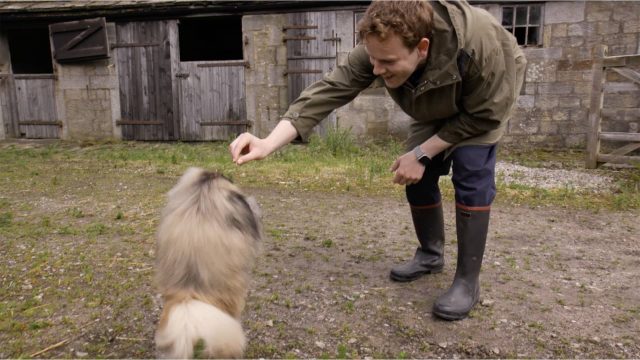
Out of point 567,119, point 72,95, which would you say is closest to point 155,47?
point 72,95

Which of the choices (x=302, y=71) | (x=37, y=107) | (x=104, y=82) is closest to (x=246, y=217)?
(x=302, y=71)

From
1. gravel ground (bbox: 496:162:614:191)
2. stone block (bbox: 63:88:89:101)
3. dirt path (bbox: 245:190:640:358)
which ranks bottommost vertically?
dirt path (bbox: 245:190:640:358)

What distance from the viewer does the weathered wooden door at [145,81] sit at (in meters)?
10.9

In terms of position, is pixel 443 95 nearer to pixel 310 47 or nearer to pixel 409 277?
pixel 409 277

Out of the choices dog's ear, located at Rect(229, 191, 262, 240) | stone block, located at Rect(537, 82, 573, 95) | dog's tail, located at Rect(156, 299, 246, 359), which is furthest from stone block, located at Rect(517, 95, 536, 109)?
dog's tail, located at Rect(156, 299, 246, 359)

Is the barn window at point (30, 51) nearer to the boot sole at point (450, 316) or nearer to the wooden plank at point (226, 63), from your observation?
the wooden plank at point (226, 63)

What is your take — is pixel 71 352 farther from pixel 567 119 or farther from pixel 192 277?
pixel 567 119

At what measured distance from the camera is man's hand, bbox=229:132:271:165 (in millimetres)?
2373

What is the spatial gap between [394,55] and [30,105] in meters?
12.2

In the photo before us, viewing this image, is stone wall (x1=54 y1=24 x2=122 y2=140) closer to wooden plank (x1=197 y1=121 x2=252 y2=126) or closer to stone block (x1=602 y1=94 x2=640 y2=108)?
wooden plank (x1=197 y1=121 x2=252 y2=126)

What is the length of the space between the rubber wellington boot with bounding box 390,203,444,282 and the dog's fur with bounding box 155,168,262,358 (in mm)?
1242

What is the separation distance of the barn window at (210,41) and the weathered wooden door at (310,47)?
455cm

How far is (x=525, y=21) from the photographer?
31.1ft

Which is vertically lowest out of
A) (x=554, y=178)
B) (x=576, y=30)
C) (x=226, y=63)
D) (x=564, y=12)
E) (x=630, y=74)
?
(x=554, y=178)
